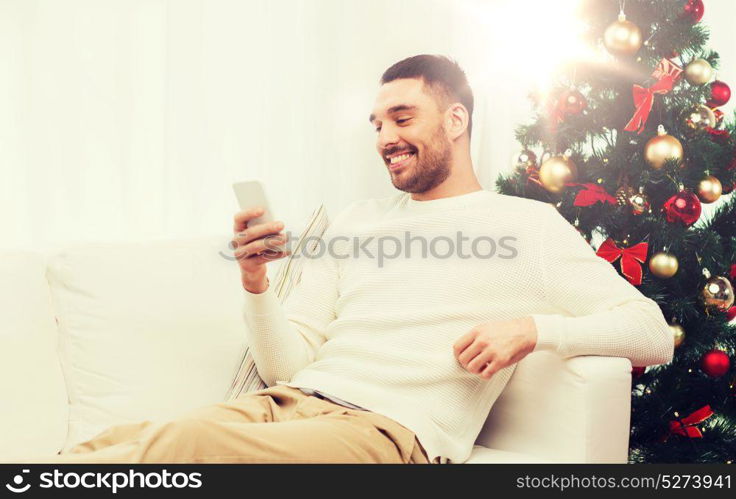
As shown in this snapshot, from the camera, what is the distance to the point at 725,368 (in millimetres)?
2010

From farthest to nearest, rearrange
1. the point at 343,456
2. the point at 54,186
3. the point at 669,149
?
the point at 54,186 → the point at 669,149 → the point at 343,456

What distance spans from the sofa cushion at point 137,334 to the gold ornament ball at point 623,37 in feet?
3.99

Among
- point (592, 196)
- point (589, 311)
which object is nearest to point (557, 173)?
point (592, 196)

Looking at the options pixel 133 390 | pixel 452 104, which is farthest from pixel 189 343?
pixel 452 104

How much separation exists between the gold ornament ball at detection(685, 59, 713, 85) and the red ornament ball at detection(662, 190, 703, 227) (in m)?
0.32

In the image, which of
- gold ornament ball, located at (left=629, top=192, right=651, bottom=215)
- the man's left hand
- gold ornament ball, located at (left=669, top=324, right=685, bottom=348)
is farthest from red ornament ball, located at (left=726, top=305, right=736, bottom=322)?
the man's left hand

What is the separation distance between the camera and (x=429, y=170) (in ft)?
5.57

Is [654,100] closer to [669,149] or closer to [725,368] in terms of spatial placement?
[669,149]

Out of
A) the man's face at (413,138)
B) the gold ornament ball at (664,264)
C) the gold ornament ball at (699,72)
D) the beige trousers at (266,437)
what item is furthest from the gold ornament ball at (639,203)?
the beige trousers at (266,437)

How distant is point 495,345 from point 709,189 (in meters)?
1.03

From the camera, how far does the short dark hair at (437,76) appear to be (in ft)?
5.75

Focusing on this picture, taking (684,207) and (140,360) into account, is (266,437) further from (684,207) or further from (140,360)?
(684,207)
